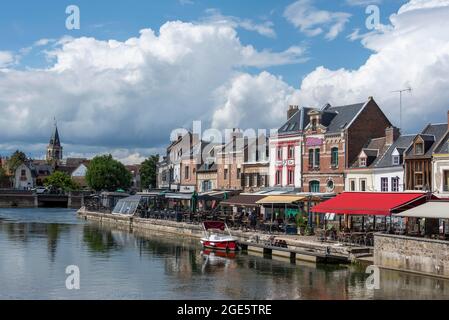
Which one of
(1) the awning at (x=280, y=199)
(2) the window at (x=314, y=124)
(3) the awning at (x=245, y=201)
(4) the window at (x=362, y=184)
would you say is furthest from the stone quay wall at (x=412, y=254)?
(2) the window at (x=314, y=124)

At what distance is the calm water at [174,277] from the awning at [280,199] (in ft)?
24.7

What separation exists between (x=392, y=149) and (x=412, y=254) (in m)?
20.5

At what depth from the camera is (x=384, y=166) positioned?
168 ft

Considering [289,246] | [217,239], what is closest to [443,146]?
[289,246]

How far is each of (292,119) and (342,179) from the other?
10887mm

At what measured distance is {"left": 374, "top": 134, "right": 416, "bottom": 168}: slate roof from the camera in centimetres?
5080

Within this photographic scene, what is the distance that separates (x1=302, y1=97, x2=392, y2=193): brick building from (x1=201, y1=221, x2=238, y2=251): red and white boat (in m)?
12.7

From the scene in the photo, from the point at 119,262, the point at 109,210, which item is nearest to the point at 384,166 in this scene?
A: the point at 119,262

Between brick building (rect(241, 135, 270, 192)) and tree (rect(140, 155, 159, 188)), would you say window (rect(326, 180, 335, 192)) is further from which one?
tree (rect(140, 155, 159, 188))

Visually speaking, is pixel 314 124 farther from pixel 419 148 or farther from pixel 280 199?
pixel 419 148

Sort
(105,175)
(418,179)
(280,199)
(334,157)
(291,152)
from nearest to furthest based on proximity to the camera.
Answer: (418,179)
(280,199)
(334,157)
(291,152)
(105,175)

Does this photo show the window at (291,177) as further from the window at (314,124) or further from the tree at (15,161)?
the tree at (15,161)

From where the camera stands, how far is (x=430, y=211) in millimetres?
35375

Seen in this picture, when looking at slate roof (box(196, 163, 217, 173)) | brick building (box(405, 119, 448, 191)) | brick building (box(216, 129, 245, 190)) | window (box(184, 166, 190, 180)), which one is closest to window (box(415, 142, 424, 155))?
brick building (box(405, 119, 448, 191))
